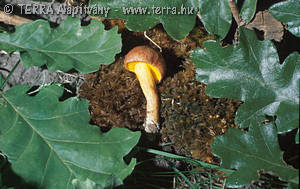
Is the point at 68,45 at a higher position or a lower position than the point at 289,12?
lower

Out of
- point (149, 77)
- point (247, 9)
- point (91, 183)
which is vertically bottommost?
point (91, 183)

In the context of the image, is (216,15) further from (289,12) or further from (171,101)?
(171,101)

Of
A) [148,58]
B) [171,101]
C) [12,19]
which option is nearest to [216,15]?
[148,58]

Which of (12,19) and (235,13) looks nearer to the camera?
(235,13)

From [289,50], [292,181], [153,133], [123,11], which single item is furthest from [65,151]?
[289,50]

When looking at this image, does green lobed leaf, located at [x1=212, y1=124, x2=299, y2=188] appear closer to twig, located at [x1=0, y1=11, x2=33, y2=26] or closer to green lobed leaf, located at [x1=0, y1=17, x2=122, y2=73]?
green lobed leaf, located at [x1=0, y1=17, x2=122, y2=73]

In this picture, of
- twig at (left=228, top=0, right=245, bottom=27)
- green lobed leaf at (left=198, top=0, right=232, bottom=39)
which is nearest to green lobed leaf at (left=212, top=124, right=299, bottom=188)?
green lobed leaf at (left=198, top=0, right=232, bottom=39)
